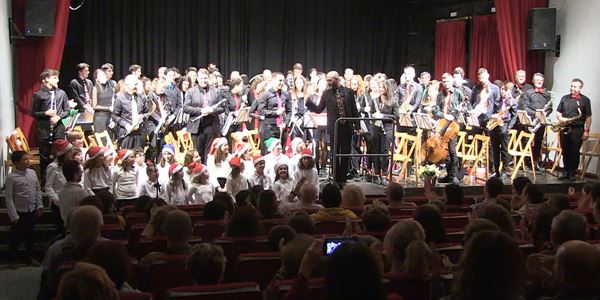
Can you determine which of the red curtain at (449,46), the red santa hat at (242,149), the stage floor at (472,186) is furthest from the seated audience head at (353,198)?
the red curtain at (449,46)

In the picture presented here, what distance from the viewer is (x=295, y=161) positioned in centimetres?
962

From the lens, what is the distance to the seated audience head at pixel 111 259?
352 centimetres

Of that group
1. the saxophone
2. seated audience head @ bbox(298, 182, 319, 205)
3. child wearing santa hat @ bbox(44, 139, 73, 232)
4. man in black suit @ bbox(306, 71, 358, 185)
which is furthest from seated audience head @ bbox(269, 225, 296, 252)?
the saxophone

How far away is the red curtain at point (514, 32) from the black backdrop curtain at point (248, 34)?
473 cm

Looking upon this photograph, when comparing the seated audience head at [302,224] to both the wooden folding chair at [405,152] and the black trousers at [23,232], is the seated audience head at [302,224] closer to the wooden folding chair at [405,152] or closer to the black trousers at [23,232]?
the black trousers at [23,232]

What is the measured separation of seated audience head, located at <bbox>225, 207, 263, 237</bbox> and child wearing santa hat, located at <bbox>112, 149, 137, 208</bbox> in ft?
11.0

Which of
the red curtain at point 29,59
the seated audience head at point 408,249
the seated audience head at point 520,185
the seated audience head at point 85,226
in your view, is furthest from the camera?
the red curtain at point 29,59

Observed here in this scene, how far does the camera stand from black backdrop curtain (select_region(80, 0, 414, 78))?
627 inches

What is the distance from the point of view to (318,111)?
408 inches

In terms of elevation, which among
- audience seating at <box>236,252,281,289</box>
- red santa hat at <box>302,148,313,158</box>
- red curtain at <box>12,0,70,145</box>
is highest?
red curtain at <box>12,0,70,145</box>

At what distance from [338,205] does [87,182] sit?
3.24 metres

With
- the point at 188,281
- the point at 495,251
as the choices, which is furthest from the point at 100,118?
the point at 495,251

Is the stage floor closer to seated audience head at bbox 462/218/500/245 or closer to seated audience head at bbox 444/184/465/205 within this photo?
seated audience head at bbox 444/184/465/205

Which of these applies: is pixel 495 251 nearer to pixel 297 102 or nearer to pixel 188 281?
pixel 188 281
